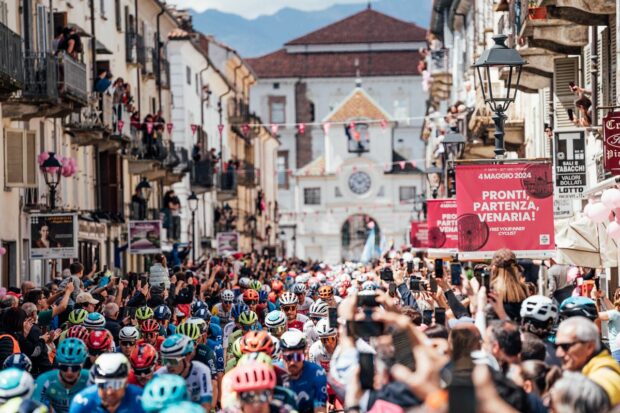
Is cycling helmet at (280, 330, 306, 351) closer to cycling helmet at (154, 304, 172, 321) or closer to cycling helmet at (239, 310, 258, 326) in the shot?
cycling helmet at (239, 310, 258, 326)

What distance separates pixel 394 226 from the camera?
375 ft

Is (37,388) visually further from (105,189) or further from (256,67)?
(256,67)

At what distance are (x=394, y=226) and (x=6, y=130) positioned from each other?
83578mm

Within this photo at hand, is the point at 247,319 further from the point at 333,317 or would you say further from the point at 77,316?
the point at 333,317

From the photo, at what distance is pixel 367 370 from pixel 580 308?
6.59 ft

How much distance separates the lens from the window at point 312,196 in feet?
380

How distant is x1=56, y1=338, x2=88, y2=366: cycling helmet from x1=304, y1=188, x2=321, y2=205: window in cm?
10278

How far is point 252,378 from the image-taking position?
397 inches

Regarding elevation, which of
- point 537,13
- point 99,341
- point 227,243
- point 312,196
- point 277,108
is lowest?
point 227,243

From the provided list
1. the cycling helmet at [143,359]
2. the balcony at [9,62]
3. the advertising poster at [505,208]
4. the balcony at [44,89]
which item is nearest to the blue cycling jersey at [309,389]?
the cycling helmet at [143,359]

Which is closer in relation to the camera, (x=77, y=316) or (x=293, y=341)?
(x=293, y=341)

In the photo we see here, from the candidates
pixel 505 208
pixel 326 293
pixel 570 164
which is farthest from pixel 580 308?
pixel 570 164

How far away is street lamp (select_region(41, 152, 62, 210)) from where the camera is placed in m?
32.7

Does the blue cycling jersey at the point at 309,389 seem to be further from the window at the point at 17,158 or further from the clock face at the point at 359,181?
the clock face at the point at 359,181
